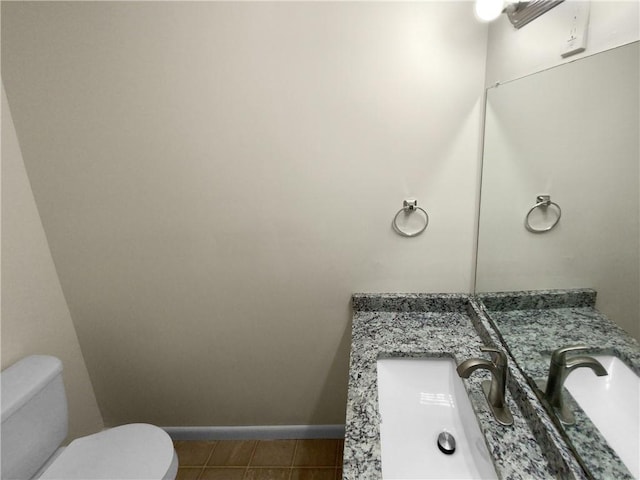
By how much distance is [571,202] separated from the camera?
820mm

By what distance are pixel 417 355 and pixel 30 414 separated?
1463 mm

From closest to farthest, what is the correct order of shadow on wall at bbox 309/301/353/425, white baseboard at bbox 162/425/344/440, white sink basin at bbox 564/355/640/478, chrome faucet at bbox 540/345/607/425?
1. white sink basin at bbox 564/355/640/478
2. chrome faucet at bbox 540/345/607/425
3. shadow on wall at bbox 309/301/353/425
4. white baseboard at bbox 162/425/344/440

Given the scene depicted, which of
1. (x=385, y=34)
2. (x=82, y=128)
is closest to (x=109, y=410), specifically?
(x=82, y=128)

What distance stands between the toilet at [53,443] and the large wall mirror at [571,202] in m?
1.38

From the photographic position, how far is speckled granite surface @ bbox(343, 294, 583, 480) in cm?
77

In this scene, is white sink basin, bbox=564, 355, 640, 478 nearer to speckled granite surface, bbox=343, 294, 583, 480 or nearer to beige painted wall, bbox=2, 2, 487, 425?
speckled granite surface, bbox=343, 294, 583, 480

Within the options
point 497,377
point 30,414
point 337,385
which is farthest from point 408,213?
point 30,414

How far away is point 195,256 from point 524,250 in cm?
134

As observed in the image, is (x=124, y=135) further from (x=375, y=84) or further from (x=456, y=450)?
(x=456, y=450)

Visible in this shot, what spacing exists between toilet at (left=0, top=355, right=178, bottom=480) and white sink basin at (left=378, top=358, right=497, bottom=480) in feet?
2.80

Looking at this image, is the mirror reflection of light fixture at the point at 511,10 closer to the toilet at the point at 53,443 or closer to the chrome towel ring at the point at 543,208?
the chrome towel ring at the point at 543,208

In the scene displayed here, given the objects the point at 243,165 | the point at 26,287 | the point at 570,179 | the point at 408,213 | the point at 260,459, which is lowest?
the point at 260,459

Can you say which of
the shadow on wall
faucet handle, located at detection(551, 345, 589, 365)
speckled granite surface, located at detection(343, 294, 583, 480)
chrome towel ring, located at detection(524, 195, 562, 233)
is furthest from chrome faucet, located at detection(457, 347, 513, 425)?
the shadow on wall

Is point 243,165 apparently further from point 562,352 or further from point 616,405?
point 616,405
